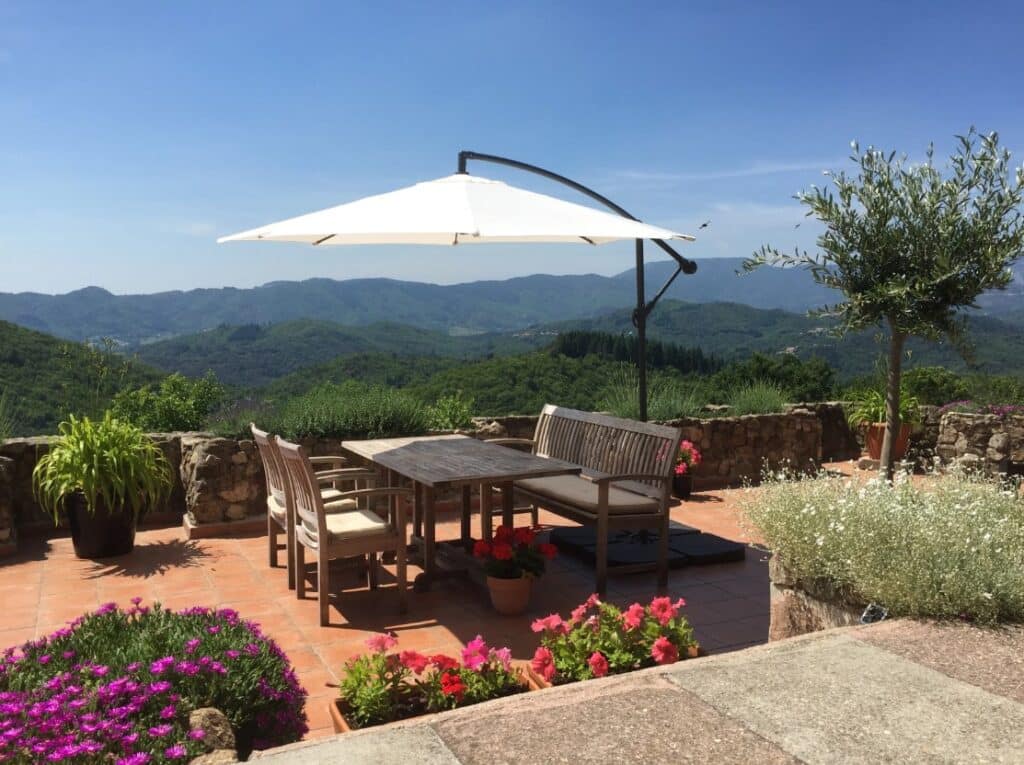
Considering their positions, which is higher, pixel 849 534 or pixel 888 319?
pixel 888 319

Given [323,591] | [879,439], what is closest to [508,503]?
[323,591]

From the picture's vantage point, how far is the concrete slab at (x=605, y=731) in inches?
71.5

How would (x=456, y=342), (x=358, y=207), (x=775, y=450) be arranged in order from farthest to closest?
(x=456, y=342) < (x=775, y=450) < (x=358, y=207)

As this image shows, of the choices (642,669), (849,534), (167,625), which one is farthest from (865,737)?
(167,625)

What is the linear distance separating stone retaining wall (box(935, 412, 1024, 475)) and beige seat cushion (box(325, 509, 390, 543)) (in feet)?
19.7

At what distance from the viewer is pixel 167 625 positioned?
2.90 meters

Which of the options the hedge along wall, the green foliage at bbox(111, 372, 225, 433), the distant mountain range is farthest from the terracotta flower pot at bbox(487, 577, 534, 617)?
the distant mountain range

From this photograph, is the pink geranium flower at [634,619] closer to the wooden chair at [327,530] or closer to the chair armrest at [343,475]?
the wooden chair at [327,530]

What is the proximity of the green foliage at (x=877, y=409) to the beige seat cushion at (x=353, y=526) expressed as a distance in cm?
602

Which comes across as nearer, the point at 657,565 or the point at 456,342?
the point at 657,565

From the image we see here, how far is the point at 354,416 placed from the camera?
634 cm

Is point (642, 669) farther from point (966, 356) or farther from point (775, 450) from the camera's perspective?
point (775, 450)

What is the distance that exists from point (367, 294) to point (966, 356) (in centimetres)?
15714

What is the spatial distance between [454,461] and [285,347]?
45.7 m
